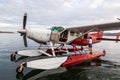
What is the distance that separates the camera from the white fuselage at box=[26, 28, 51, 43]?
10530 millimetres

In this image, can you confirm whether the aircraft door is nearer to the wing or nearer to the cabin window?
the cabin window

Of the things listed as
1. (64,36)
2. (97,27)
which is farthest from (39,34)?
(97,27)

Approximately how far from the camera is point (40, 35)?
1080 centimetres

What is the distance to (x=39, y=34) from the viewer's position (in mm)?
10750

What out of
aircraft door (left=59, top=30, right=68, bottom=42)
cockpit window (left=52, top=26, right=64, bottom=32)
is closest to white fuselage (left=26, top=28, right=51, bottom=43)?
cockpit window (left=52, top=26, right=64, bottom=32)

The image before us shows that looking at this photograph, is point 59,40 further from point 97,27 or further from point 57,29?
point 97,27

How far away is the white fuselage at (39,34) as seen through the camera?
34.5 ft

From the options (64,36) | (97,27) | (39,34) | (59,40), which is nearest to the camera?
(39,34)

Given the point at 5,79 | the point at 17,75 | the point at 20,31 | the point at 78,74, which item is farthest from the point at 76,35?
the point at 5,79

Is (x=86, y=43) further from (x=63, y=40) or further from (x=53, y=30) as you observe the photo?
(x=53, y=30)

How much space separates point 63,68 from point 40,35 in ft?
7.34

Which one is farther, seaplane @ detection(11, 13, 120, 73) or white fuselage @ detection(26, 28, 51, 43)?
white fuselage @ detection(26, 28, 51, 43)

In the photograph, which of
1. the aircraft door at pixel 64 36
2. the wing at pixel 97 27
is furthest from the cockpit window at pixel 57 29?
the wing at pixel 97 27

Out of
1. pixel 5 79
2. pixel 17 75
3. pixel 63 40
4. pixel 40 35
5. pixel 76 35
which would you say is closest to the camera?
pixel 5 79
